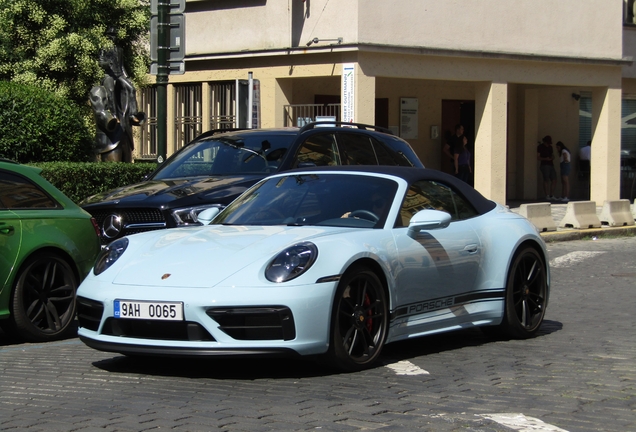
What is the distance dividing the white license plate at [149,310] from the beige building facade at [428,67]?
612 inches

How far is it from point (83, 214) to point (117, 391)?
122 inches

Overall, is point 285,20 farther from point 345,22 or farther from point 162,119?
point 162,119

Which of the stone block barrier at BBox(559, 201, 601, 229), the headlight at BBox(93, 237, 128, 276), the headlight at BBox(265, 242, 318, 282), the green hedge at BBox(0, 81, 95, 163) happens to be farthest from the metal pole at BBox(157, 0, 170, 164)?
the stone block barrier at BBox(559, 201, 601, 229)

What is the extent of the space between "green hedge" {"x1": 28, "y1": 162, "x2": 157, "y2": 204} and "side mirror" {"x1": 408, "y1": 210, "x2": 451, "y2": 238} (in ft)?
26.5

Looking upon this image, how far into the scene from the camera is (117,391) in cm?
616

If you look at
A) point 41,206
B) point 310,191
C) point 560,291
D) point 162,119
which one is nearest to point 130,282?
point 310,191

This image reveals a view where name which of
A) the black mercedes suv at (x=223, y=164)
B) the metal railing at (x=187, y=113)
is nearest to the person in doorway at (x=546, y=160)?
the metal railing at (x=187, y=113)

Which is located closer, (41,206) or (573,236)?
(41,206)

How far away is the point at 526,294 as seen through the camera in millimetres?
8266

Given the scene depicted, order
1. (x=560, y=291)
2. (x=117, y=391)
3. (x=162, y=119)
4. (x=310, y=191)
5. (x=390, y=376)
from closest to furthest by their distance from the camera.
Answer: (x=117, y=391) < (x=390, y=376) < (x=310, y=191) < (x=560, y=291) < (x=162, y=119)

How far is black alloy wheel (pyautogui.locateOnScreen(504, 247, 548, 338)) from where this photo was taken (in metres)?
8.05

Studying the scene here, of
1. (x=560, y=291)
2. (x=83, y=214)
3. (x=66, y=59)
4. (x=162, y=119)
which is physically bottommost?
(x=560, y=291)

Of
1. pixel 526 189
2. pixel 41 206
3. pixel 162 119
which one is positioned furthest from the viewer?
pixel 526 189

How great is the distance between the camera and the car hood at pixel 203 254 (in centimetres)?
640
